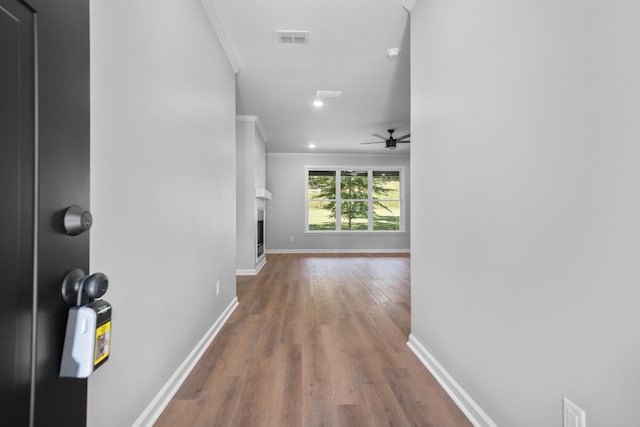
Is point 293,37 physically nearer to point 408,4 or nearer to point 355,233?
point 408,4

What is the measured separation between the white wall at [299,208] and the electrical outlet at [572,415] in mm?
7520

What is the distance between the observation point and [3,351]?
0.55 m

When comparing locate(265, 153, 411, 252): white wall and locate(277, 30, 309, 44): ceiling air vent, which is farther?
locate(265, 153, 411, 252): white wall

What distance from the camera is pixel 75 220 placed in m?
0.69

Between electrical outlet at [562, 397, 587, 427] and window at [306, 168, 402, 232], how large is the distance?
7.55 m

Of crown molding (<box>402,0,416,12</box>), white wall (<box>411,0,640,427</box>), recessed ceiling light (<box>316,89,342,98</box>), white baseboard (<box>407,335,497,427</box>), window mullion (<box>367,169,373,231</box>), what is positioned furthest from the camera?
window mullion (<box>367,169,373,231</box>)

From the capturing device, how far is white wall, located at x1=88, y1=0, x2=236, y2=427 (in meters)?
1.19

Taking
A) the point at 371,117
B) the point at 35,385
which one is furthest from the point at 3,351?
the point at 371,117

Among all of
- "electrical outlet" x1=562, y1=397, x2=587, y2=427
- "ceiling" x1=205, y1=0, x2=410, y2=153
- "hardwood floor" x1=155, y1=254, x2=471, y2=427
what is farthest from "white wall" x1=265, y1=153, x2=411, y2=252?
"electrical outlet" x1=562, y1=397, x2=587, y2=427

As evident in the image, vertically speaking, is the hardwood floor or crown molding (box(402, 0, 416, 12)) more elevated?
crown molding (box(402, 0, 416, 12))

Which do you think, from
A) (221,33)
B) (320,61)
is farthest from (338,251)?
(221,33)

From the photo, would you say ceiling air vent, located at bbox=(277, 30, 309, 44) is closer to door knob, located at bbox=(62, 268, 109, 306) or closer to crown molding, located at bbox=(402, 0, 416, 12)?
crown molding, located at bbox=(402, 0, 416, 12)

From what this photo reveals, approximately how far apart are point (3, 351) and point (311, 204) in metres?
8.02

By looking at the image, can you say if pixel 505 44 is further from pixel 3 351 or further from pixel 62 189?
pixel 3 351
